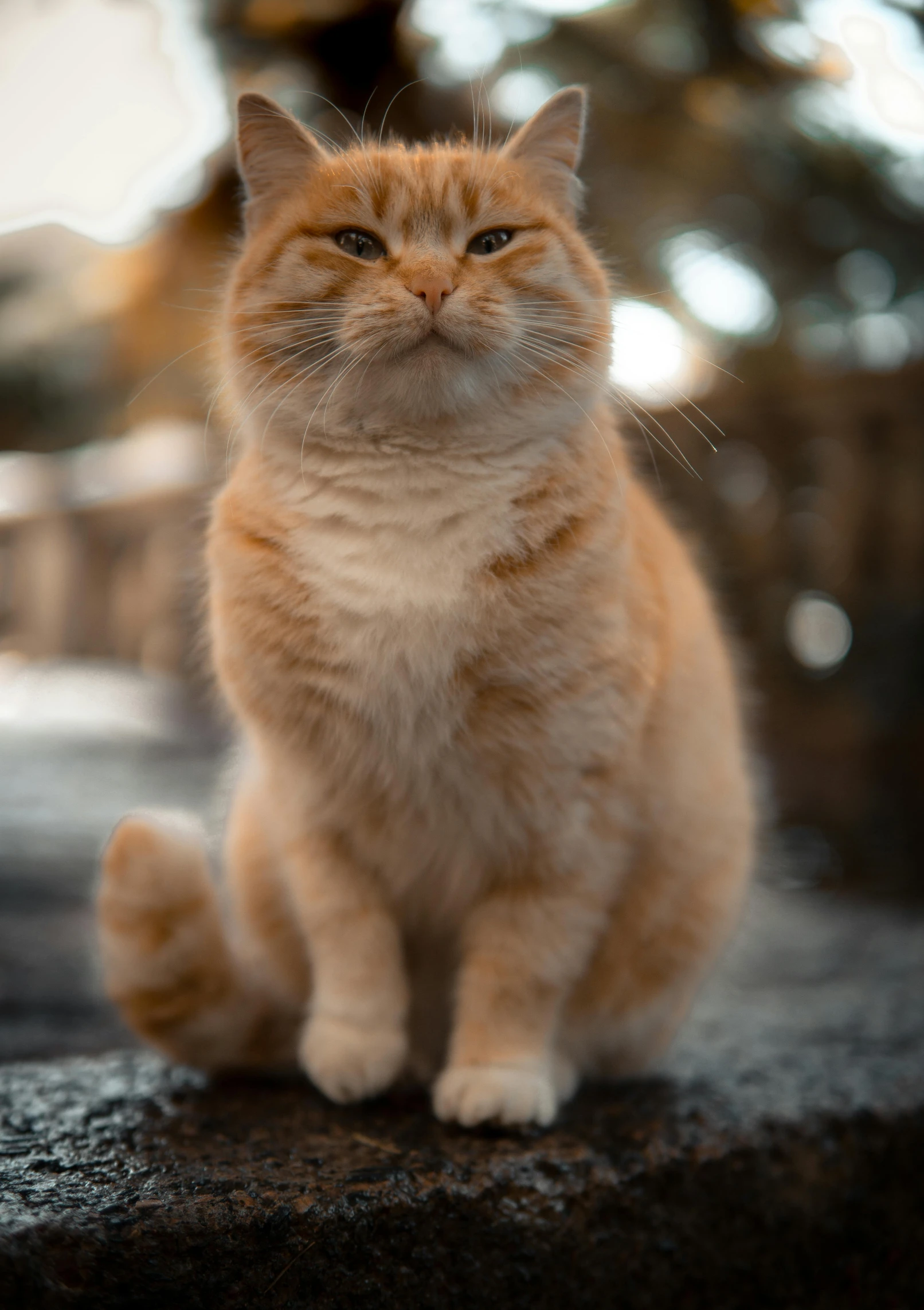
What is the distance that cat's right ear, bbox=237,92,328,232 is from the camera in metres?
1.22

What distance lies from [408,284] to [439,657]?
394 mm

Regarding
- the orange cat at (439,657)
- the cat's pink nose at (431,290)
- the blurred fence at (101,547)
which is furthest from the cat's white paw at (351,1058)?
the blurred fence at (101,547)

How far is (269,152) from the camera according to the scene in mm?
1241

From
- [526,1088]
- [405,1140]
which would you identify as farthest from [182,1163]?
[526,1088]

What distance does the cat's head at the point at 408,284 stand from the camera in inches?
42.1

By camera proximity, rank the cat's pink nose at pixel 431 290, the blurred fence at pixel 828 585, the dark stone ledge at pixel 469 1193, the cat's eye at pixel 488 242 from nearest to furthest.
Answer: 1. the dark stone ledge at pixel 469 1193
2. the cat's pink nose at pixel 431 290
3. the cat's eye at pixel 488 242
4. the blurred fence at pixel 828 585

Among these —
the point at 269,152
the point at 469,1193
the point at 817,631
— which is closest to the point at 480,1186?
the point at 469,1193

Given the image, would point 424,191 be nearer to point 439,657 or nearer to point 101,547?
point 439,657

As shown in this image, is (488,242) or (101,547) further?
(101,547)

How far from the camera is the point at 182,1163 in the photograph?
3.36 ft

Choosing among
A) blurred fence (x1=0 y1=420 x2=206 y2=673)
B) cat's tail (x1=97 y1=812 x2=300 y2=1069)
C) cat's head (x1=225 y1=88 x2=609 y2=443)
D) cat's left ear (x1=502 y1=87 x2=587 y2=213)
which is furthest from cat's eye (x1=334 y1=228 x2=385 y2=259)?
blurred fence (x1=0 y1=420 x2=206 y2=673)

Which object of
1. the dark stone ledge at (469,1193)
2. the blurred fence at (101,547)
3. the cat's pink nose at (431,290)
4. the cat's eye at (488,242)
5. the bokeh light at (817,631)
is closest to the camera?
the dark stone ledge at (469,1193)

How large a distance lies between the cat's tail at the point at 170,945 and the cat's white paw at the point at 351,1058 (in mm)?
140

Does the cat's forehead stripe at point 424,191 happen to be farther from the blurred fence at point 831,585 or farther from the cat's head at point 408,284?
the blurred fence at point 831,585
